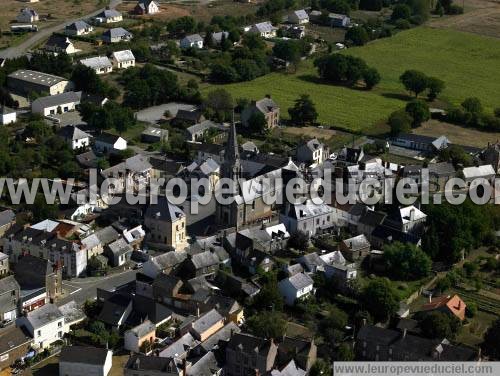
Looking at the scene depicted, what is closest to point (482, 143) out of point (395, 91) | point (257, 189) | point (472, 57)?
point (395, 91)

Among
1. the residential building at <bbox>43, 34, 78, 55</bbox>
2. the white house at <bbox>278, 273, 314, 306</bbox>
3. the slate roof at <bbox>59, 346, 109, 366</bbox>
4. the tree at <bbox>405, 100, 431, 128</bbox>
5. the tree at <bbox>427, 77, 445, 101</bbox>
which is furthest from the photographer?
the residential building at <bbox>43, 34, 78, 55</bbox>

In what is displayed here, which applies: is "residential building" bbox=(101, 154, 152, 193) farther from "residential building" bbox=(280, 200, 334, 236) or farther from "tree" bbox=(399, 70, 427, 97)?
"tree" bbox=(399, 70, 427, 97)

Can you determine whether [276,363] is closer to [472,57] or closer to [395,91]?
[395,91]

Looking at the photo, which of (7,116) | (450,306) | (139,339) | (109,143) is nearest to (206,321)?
(139,339)

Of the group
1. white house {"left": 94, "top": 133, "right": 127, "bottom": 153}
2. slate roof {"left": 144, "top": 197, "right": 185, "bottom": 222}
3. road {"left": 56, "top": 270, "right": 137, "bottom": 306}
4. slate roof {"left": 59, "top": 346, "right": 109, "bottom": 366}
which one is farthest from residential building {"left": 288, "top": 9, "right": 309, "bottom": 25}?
slate roof {"left": 59, "top": 346, "right": 109, "bottom": 366}

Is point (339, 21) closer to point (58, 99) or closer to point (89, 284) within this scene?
point (58, 99)

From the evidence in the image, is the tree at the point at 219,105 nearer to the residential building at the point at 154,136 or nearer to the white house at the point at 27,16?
the residential building at the point at 154,136
